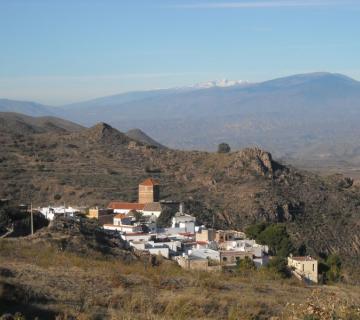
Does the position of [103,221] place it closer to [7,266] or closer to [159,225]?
[159,225]

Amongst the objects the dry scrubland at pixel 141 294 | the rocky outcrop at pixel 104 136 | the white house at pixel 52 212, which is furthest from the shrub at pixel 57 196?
the dry scrubland at pixel 141 294

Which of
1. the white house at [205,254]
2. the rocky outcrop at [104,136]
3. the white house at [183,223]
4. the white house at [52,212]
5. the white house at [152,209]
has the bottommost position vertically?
the white house at [183,223]

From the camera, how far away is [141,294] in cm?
854

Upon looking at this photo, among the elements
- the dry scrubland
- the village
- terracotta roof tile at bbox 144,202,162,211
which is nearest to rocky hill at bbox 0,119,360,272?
terracotta roof tile at bbox 144,202,162,211

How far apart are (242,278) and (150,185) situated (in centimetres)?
2788

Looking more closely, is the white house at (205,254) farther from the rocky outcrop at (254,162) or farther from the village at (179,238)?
the rocky outcrop at (254,162)

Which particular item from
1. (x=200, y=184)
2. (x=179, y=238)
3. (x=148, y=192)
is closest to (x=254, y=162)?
(x=200, y=184)

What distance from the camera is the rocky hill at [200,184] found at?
40812mm

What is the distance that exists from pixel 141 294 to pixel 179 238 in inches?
820

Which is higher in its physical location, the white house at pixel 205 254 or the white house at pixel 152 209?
the white house at pixel 205 254

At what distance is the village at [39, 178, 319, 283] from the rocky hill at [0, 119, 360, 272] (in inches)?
127

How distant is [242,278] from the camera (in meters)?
11.5

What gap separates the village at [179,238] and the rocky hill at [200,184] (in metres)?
3.24

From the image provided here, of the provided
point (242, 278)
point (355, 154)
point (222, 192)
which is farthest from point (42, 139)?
point (355, 154)
